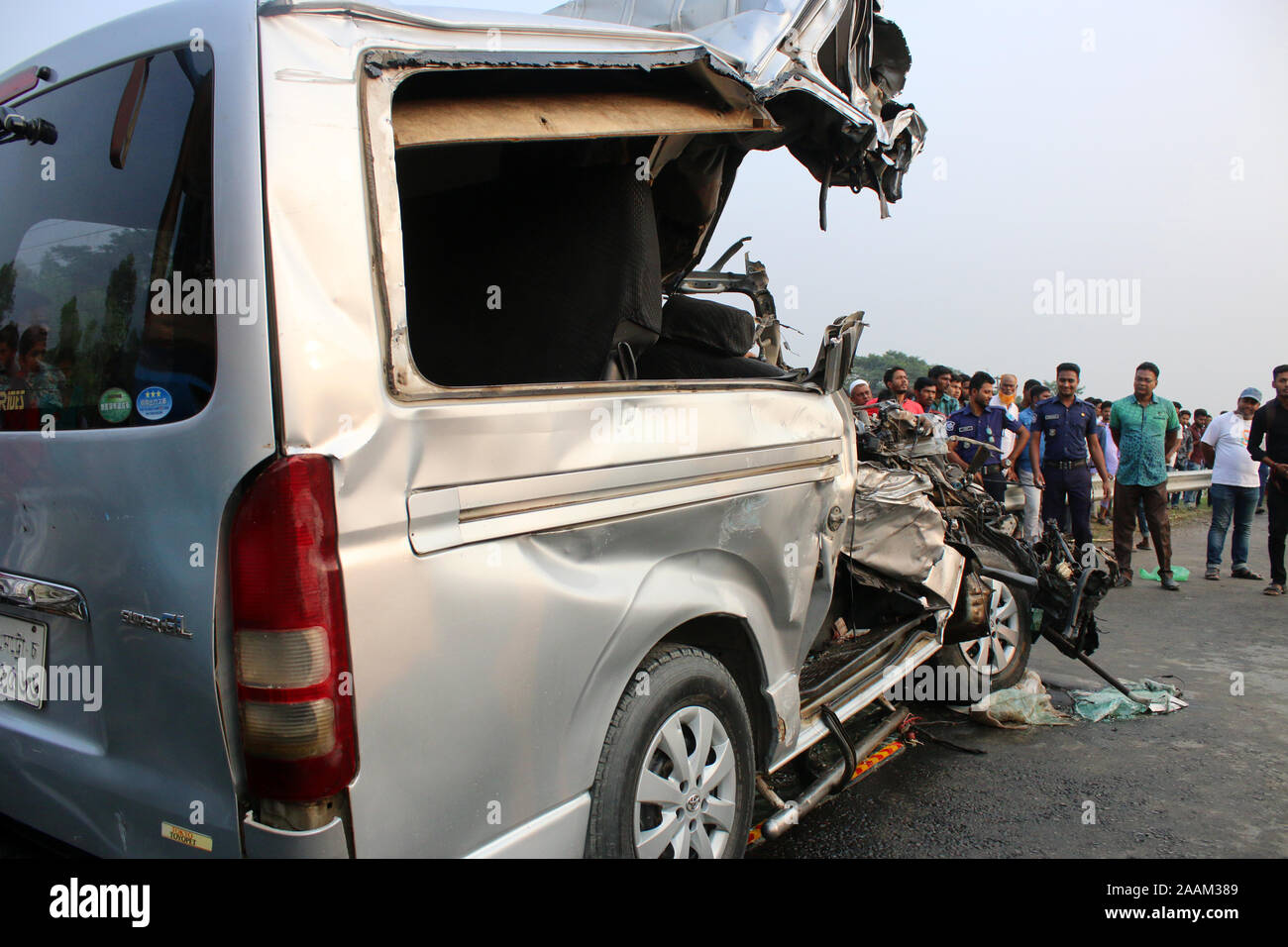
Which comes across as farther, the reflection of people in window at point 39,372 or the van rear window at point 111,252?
the reflection of people in window at point 39,372

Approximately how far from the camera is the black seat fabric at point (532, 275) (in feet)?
9.20

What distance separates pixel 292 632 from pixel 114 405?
0.64 metres

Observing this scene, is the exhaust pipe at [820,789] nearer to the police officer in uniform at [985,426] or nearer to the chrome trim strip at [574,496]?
the chrome trim strip at [574,496]

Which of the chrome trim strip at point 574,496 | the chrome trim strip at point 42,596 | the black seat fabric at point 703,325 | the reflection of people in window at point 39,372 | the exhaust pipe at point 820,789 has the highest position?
the black seat fabric at point 703,325

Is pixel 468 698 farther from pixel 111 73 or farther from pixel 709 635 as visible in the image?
pixel 111 73

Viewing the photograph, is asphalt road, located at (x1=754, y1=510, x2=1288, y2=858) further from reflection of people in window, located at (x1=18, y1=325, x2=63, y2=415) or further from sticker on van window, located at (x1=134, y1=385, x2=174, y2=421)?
reflection of people in window, located at (x1=18, y1=325, x2=63, y2=415)

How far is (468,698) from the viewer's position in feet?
5.47

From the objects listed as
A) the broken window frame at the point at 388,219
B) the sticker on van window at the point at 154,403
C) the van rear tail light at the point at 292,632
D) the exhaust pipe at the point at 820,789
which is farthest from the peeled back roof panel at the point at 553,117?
the exhaust pipe at the point at 820,789

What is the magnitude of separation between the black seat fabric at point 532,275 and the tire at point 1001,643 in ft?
8.49

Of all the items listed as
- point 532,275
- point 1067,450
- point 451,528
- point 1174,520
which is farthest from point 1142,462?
point 451,528

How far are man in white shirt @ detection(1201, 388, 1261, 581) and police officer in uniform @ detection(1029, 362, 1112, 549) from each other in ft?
4.43

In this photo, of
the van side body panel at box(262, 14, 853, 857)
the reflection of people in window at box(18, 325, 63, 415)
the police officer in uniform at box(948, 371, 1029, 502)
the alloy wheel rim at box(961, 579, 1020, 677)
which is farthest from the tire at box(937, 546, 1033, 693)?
the police officer in uniform at box(948, 371, 1029, 502)
